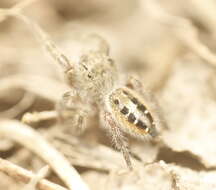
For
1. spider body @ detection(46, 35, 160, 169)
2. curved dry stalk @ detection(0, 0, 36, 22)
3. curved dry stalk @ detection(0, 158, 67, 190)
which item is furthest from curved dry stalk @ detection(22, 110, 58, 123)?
curved dry stalk @ detection(0, 0, 36, 22)

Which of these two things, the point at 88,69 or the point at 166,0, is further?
the point at 166,0

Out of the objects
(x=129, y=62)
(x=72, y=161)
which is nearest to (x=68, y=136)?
(x=72, y=161)

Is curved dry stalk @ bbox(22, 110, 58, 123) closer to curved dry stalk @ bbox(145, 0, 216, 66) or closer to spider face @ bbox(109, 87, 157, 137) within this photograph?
spider face @ bbox(109, 87, 157, 137)

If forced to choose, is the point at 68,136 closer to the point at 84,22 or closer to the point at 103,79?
the point at 103,79

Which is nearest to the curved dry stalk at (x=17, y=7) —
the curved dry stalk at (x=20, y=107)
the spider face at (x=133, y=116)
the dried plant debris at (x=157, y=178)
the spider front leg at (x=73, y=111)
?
the curved dry stalk at (x=20, y=107)

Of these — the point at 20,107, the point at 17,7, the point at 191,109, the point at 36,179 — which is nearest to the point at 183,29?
the point at 191,109

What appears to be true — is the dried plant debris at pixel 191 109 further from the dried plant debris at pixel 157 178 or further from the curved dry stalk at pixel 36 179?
the curved dry stalk at pixel 36 179

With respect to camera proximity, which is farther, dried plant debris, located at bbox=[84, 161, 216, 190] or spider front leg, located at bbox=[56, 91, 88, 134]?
spider front leg, located at bbox=[56, 91, 88, 134]
